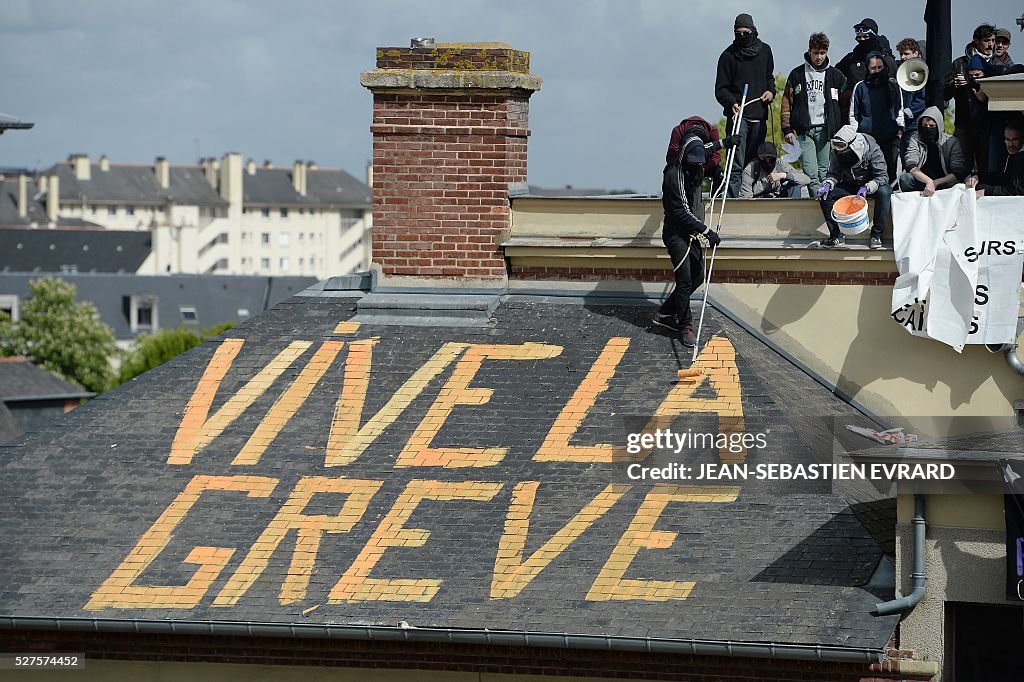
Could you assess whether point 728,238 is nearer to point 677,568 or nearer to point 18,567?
point 677,568

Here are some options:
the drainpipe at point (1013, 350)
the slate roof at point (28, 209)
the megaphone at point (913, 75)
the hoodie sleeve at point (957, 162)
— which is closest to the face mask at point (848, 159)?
the hoodie sleeve at point (957, 162)

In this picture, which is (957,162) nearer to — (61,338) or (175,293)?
(61,338)

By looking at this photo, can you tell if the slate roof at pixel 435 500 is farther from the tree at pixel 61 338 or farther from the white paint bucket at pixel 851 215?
the tree at pixel 61 338

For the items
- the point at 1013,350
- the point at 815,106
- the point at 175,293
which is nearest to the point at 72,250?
the point at 175,293

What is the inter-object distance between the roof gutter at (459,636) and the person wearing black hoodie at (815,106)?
6.81m

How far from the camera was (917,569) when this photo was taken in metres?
13.3

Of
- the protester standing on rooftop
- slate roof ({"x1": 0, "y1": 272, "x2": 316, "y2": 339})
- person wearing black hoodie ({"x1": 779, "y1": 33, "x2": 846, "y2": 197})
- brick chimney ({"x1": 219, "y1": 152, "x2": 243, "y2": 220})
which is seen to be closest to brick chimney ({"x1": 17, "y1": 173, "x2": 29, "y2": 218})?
brick chimney ({"x1": 219, "y1": 152, "x2": 243, "y2": 220})

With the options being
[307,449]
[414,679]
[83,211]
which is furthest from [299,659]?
[83,211]

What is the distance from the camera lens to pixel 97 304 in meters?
120

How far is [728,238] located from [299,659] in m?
6.37

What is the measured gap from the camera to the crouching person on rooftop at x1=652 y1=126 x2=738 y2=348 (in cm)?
Result: 1661

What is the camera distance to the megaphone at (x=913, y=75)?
1792cm

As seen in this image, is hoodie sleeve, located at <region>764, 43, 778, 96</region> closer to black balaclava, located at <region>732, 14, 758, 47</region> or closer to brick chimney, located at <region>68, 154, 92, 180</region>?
black balaclava, located at <region>732, 14, 758, 47</region>

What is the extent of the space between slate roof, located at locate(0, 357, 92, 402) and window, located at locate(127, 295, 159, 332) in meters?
37.4
